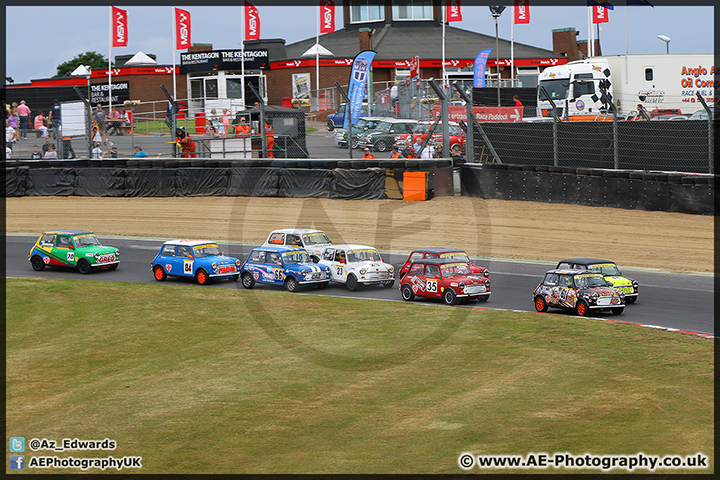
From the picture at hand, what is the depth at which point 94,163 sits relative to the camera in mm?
31250

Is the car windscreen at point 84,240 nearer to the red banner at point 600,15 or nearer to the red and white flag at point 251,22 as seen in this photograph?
the red and white flag at point 251,22

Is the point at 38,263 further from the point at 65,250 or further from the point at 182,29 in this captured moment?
the point at 182,29

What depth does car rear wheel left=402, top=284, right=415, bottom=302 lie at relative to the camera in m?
17.0

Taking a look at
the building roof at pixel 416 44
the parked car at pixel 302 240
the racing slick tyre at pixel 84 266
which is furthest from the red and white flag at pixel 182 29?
the parked car at pixel 302 240

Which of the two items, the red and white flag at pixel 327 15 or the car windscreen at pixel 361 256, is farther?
the red and white flag at pixel 327 15

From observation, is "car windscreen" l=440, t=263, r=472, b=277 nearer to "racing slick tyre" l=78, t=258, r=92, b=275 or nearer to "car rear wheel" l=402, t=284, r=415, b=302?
"car rear wheel" l=402, t=284, r=415, b=302

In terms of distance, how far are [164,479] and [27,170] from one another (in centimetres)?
2660

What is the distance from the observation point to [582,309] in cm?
1508

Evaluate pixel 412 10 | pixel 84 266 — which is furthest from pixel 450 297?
pixel 412 10

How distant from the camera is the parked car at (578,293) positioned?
15.0 m

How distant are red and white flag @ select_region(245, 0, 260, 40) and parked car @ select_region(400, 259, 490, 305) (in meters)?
38.0

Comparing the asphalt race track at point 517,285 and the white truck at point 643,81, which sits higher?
the white truck at point 643,81

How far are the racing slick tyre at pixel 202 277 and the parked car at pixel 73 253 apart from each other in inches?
121

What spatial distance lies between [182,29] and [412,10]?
2044 centimetres
